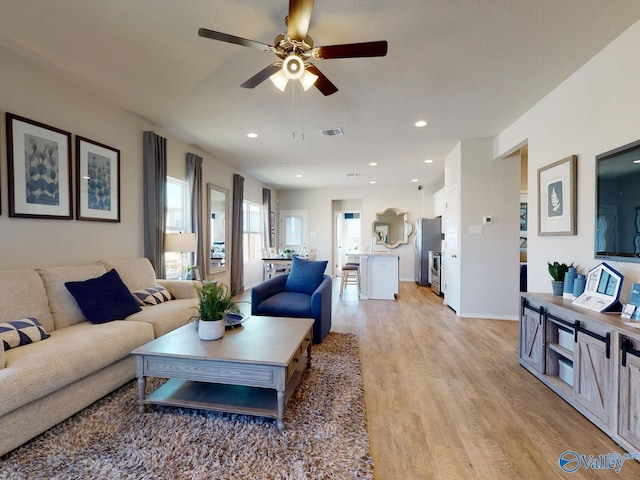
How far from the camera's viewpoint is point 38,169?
2.53 m

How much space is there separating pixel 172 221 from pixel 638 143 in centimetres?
501

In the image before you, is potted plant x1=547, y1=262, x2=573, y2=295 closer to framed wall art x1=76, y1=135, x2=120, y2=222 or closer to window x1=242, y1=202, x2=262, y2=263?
framed wall art x1=76, y1=135, x2=120, y2=222

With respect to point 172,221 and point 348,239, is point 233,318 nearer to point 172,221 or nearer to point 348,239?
point 172,221

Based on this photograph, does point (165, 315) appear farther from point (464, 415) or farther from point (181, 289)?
point (464, 415)

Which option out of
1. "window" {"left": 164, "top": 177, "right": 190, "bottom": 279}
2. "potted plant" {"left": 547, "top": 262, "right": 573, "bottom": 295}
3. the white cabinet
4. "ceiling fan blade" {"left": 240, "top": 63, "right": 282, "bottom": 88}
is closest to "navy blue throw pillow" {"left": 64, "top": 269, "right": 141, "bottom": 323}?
"window" {"left": 164, "top": 177, "right": 190, "bottom": 279}

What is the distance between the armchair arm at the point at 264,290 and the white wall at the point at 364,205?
→ 459 cm

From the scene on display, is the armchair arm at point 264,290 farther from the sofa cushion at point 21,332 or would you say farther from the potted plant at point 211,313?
the sofa cushion at point 21,332

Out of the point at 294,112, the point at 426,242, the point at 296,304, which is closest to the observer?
the point at 296,304

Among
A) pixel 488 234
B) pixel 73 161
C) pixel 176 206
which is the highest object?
pixel 73 161

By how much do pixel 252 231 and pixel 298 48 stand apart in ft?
18.6

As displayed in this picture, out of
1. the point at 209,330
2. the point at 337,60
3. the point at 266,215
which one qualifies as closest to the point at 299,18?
the point at 337,60

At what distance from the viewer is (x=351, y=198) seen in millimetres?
8438

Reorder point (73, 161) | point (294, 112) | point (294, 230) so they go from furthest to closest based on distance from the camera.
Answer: point (294, 230) < point (294, 112) < point (73, 161)

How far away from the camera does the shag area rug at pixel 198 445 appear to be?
145 centimetres
